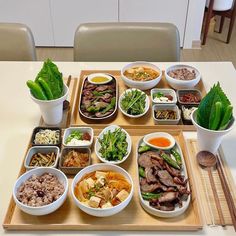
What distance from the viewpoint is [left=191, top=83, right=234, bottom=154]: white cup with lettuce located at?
0.97 meters

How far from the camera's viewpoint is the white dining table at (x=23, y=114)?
916mm

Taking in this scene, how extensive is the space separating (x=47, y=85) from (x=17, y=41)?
0.73 metres

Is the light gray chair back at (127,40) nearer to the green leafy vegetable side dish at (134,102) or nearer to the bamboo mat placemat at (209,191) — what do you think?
the green leafy vegetable side dish at (134,102)

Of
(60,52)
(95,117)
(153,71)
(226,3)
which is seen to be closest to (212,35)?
(226,3)

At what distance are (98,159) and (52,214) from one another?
10.1 inches

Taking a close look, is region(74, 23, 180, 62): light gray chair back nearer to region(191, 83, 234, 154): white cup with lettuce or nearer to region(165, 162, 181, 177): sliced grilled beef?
region(191, 83, 234, 154): white cup with lettuce

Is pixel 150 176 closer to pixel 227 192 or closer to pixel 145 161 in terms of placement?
pixel 145 161

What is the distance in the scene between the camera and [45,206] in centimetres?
82

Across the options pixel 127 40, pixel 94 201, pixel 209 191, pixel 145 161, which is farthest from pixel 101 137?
pixel 127 40

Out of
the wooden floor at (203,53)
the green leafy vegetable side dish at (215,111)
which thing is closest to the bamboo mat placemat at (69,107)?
the green leafy vegetable side dish at (215,111)

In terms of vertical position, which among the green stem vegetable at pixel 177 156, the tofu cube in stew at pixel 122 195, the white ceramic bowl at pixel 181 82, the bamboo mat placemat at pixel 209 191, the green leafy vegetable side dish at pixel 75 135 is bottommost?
the bamboo mat placemat at pixel 209 191

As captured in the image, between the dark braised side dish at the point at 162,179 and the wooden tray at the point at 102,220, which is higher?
the dark braised side dish at the point at 162,179

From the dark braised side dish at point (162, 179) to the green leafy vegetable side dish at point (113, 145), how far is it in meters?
0.07

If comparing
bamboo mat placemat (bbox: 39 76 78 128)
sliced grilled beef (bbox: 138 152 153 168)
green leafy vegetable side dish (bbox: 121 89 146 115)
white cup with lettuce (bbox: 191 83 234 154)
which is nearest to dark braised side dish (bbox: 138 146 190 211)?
sliced grilled beef (bbox: 138 152 153 168)
